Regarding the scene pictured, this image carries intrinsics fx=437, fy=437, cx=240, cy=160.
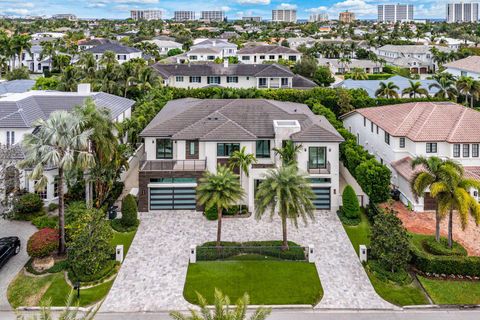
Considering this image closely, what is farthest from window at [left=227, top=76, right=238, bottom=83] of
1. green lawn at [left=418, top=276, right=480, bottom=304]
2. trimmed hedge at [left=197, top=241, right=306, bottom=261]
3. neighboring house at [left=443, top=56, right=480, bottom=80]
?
green lawn at [left=418, top=276, right=480, bottom=304]

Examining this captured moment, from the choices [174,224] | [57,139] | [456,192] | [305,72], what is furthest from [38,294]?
[305,72]

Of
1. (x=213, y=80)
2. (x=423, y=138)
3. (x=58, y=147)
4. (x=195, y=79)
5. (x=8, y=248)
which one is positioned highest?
(x=195, y=79)

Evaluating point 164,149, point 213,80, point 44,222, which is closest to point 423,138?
point 164,149

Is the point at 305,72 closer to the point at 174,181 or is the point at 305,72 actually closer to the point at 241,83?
the point at 241,83

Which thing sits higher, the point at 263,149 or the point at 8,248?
the point at 263,149

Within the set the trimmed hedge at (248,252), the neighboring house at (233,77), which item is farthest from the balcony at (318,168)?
the neighboring house at (233,77)

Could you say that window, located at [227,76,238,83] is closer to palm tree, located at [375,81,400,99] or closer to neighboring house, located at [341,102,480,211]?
palm tree, located at [375,81,400,99]

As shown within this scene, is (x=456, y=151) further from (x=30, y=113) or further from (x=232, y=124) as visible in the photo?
(x=30, y=113)
